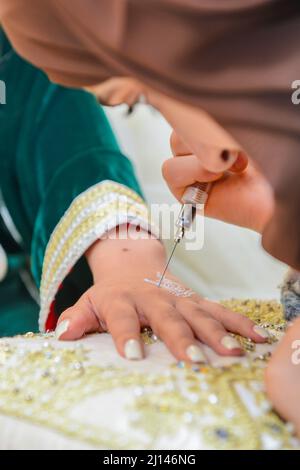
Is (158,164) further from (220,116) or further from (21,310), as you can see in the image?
(220,116)

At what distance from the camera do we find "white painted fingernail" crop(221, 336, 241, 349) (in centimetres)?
48

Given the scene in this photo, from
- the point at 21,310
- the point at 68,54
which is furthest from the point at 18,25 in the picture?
the point at 21,310

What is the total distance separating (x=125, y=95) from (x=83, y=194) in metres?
0.33

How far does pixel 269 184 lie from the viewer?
0.38 meters

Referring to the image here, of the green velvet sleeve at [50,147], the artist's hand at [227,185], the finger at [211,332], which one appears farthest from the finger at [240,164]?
the green velvet sleeve at [50,147]

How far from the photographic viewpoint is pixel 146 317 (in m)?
0.53

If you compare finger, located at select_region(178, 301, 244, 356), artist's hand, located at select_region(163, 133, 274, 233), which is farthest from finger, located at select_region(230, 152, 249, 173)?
finger, located at select_region(178, 301, 244, 356)

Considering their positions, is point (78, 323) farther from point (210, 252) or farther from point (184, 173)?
point (210, 252)

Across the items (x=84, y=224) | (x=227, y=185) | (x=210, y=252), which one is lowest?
(x=210, y=252)

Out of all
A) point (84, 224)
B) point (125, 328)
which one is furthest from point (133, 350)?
point (84, 224)

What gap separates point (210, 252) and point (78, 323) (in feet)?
1.65

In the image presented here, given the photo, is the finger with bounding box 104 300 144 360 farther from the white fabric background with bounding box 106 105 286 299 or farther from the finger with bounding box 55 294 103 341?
the white fabric background with bounding box 106 105 286 299

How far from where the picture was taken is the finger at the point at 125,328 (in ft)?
1.55

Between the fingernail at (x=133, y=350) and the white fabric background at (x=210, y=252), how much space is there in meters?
0.33
